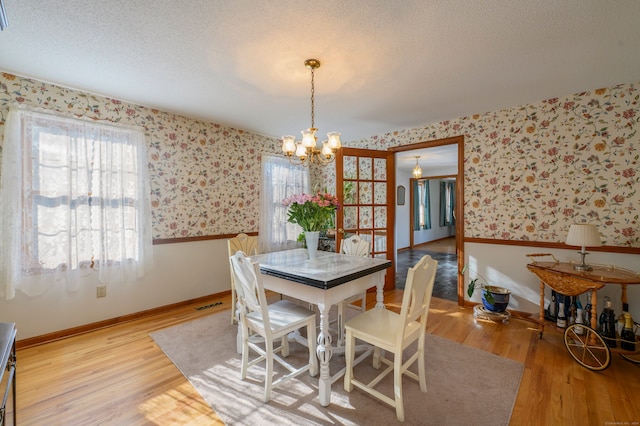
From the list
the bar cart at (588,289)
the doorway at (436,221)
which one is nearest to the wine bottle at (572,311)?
the bar cart at (588,289)

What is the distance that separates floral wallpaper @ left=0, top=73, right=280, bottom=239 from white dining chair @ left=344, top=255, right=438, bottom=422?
2.69 m

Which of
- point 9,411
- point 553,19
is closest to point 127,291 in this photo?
point 9,411

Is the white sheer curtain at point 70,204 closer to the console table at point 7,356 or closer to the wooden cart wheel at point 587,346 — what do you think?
the console table at point 7,356

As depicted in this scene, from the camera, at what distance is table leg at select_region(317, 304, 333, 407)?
5.60ft

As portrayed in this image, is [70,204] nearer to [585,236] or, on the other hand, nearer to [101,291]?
[101,291]

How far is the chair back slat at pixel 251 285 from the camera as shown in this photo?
5.54 feet

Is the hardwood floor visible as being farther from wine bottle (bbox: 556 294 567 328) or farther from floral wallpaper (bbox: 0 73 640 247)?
floral wallpaper (bbox: 0 73 640 247)

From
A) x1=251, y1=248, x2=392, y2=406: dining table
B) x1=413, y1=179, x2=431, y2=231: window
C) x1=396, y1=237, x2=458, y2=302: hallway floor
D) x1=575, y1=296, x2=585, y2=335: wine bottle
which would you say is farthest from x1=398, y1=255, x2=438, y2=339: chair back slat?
x1=413, y1=179, x2=431, y2=231: window

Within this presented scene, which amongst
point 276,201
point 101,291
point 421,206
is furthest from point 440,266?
point 101,291

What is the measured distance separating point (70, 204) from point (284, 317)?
95.7 inches

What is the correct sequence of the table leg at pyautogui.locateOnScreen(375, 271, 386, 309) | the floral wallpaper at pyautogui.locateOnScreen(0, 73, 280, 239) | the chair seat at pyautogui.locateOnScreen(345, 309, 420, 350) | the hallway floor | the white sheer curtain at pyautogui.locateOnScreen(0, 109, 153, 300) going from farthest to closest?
→ the hallway floor < the floral wallpaper at pyautogui.locateOnScreen(0, 73, 280, 239) < the white sheer curtain at pyautogui.locateOnScreen(0, 109, 153, 300) < the table leg at pyautogui.locateOnScreen(375, 271, 386, 309) < the chair seat at pyautogui.locateOnScreen(345, 309, 420, 350)

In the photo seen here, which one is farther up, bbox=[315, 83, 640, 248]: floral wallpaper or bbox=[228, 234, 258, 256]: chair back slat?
bbox=[315, 83, 640, 248]: floral wallpaper

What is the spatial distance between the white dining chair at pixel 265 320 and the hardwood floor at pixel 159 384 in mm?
408

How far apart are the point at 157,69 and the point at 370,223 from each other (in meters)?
3.06
